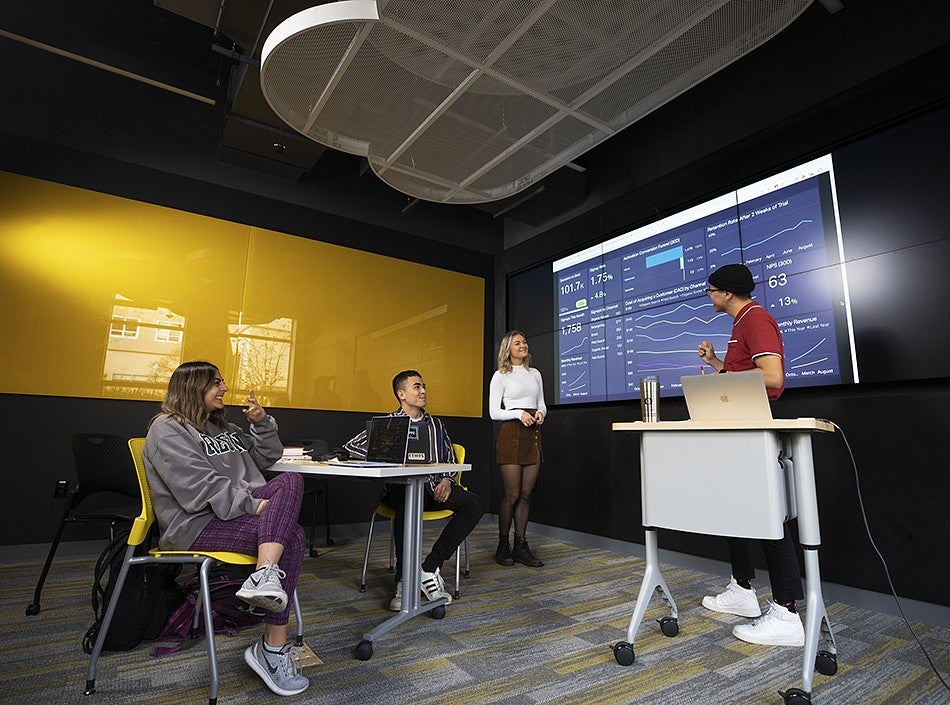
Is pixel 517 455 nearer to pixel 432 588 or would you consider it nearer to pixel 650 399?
pixel 432 588

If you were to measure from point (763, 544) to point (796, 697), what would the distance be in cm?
73

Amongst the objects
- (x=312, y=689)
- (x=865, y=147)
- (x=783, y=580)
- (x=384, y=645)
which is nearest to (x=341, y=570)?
(x=384, y=645)

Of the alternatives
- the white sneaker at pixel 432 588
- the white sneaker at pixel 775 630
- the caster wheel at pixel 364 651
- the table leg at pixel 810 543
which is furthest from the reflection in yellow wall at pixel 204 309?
the table leg at pixel 810 543

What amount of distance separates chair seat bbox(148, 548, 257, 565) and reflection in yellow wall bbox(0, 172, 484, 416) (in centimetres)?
273

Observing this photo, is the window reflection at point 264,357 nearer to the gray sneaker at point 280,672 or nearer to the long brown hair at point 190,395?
the long brown hair at point 190,395

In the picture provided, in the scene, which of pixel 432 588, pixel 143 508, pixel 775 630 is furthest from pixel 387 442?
pixel 775 630

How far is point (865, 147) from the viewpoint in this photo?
3029mm

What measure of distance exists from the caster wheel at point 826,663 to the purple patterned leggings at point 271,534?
195 centimetres

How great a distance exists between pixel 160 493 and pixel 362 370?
318cm

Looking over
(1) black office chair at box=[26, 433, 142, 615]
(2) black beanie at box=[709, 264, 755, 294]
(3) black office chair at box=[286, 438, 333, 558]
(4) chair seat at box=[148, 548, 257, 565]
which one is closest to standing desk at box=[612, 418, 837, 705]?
(2) black beanie at box=[709, 264, 755, 294]

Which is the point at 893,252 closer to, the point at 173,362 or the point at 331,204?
the point at 331,204

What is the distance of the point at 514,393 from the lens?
4.02m

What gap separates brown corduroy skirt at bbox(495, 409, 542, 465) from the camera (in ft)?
12.8

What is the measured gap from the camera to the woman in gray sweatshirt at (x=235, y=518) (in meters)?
1.85
